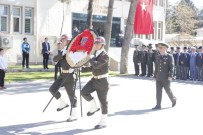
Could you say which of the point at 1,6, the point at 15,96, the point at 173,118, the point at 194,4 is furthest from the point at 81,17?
the point at 194,4

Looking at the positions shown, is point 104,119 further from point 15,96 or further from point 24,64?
point 24,64

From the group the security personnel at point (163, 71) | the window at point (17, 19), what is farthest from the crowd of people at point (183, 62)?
the window at point (17, 19)

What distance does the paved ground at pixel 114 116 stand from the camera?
9.96 metres

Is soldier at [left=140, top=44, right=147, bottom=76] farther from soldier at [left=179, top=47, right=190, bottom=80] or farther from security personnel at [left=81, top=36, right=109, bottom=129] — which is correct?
security personnel at [left=81, top=36, right=109, bottom=129]

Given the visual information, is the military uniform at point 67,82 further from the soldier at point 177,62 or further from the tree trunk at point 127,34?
the tree trunk at point 127,34

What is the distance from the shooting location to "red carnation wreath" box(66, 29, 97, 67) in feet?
35.4

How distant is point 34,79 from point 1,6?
1158cm

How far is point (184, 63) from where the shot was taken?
2464 cm

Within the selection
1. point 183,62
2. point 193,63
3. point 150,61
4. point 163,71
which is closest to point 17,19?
point 150,61

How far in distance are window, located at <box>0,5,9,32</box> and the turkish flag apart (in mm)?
9750

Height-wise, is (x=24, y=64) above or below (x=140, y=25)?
below

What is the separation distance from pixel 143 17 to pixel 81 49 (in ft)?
75.4

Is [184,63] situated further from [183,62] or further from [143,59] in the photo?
[143,59]

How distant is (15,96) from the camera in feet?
52.0
